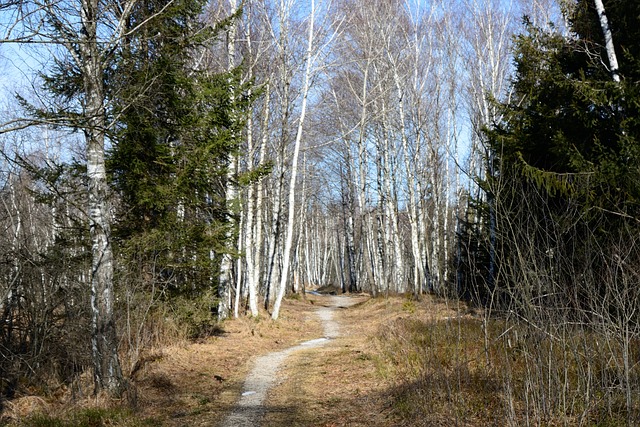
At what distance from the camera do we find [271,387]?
8.35 metres

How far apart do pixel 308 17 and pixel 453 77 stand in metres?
8.55

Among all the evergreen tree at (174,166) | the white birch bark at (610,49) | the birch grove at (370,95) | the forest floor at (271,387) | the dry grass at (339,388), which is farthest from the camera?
the birch grove at (370,95)

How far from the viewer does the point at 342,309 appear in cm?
2330

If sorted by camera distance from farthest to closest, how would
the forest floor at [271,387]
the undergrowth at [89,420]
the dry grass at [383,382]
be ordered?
the forest floor at [271,387] → the undergrowth at [89,420] → the dry grass at [383,382]

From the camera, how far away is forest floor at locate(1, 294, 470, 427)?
21.5 ft

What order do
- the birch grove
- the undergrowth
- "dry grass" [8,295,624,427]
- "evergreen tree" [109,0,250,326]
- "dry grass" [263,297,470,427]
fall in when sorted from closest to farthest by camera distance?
"dry grass" [8,295,624,427] → the undergrowth → "dry grass" [263,297,470,427] → "evergreen tree" [109,0,250,326] → the birch grove

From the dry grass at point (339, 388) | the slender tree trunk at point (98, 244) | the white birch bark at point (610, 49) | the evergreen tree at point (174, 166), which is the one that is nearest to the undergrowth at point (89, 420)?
the slender tree trunk at point (98, 244)

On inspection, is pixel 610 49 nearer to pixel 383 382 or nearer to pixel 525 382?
pixel 383 382

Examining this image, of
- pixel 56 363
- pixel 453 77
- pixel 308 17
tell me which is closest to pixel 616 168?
pixel 56 363

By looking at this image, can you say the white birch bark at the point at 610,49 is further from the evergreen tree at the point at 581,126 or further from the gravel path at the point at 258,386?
the gravel path at the point at 258,386

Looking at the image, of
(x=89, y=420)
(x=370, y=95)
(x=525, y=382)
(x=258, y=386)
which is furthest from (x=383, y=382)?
(x=370, y=95)

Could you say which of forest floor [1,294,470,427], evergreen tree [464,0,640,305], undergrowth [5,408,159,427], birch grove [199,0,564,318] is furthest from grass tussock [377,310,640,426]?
birch grove [199,0,564,318]

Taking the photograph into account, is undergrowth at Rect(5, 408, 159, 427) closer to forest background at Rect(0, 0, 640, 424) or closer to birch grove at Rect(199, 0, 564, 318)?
forest background at Rect(0, 0, 640, 424)

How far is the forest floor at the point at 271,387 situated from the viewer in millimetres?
6543
